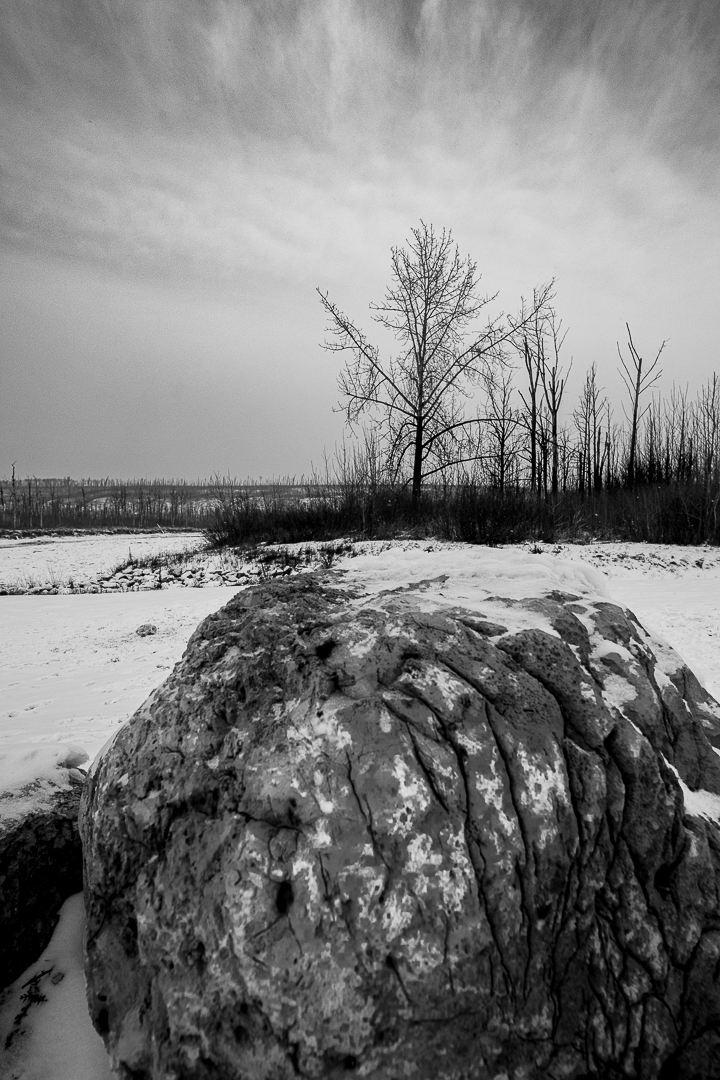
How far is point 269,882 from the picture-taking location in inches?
51.5

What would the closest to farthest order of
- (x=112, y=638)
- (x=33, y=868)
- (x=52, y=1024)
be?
(x=52, y=1024) → (x=33, y=868) → (x=112, y=638)

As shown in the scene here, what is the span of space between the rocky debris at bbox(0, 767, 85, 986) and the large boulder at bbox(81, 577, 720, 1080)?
13.6 inches

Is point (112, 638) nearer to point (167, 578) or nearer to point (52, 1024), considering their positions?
point (52, 1024)

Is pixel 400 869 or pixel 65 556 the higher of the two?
pixel 400 869

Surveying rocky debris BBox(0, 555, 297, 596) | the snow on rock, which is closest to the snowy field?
the snow on rock

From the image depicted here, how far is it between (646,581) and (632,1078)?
9764 mm

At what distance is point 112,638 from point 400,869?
239 inches

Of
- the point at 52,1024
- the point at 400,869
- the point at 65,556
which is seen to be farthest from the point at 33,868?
the point at 65,556

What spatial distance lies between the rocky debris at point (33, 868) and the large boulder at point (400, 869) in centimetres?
34

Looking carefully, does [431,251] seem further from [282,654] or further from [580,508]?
[282,654]

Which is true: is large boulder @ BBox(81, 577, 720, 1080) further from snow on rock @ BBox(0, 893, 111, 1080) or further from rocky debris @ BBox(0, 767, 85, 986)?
rocky debris @ BBox(0, 767, 85, 986)

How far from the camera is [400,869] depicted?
132 cm

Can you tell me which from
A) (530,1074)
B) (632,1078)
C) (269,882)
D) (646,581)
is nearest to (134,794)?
(269,882)

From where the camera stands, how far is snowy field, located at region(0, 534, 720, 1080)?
1.60 metres
